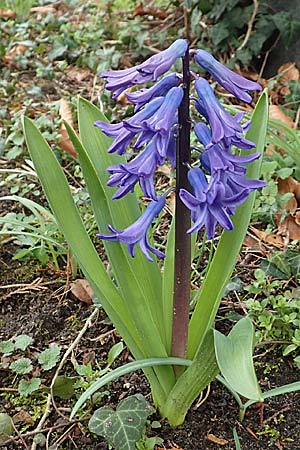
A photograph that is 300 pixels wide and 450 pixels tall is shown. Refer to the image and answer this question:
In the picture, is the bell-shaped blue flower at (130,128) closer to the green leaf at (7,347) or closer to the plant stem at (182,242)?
the plant stem at (182,242)

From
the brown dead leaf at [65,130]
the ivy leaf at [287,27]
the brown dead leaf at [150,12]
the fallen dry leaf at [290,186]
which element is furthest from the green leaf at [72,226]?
the brown dead leaf at [150,12]

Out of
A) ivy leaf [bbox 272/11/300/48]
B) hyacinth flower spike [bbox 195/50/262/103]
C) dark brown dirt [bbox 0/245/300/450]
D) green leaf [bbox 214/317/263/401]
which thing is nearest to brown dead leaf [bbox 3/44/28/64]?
ivy leaf [bbox 272/11/300/48]

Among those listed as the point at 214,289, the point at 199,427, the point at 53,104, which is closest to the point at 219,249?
the point at 214,289

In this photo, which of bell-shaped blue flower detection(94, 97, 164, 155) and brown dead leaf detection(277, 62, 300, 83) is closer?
bell-shaped blue flower detection(94, 97, 164, 155)

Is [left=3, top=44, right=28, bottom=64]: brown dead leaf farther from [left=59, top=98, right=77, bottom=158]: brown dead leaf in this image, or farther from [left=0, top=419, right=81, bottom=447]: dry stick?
[left=0, top=419, right=81, bottom=447]: dry stick

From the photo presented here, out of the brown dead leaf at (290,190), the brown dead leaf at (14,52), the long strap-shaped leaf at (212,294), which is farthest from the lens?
the brown dead leaf at (14,52)

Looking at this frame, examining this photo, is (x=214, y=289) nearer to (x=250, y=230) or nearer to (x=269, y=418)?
(x=269, y=418)

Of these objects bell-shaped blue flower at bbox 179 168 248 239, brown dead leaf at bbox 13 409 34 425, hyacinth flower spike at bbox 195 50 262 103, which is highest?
hyacinth flower spike at bbox 195 50 262 103
